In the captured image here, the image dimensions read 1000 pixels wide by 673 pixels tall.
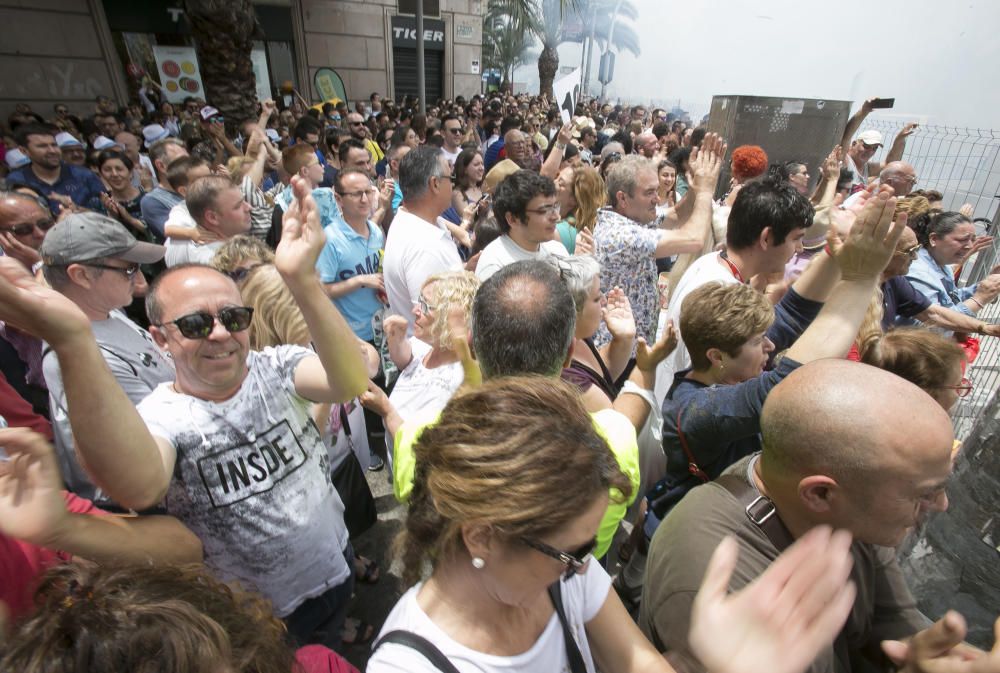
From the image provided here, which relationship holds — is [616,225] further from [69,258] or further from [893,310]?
[69,258]

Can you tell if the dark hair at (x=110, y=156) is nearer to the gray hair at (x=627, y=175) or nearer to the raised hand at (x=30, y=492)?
the gray hair at (x=627, y=175)

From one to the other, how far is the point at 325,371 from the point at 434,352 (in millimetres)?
667

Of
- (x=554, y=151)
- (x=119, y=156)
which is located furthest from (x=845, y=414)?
(x=119, y=156)

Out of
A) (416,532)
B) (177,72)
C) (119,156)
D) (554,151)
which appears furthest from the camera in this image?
(177,72)

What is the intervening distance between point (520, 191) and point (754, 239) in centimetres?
134

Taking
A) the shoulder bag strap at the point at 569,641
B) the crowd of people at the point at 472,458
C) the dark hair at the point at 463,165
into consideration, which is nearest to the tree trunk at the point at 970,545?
the crowd of people at the point at 472,458

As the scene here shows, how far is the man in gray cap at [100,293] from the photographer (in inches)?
74.8

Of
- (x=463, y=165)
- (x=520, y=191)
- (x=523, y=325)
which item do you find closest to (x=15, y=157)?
(x=463, y=165)

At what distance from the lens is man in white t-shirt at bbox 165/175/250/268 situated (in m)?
2.98

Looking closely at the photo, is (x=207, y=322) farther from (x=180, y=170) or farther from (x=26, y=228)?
(x=180, y=170)

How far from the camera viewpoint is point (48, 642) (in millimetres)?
785

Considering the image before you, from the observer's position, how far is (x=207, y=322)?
151cm

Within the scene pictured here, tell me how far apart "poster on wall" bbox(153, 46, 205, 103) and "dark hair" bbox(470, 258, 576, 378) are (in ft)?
50.3

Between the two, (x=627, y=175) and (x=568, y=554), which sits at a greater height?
(x=627, y=175)
